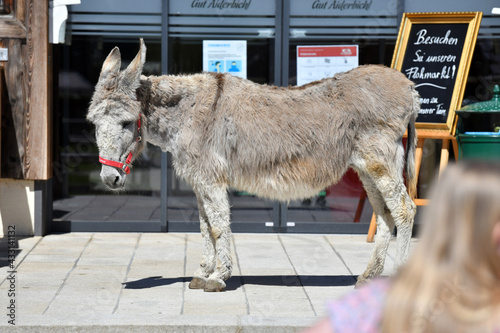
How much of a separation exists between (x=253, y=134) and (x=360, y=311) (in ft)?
14.0

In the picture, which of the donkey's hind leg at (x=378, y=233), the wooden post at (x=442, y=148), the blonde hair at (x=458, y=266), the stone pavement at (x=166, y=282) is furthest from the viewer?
the wooden post at (x=442, y=148)

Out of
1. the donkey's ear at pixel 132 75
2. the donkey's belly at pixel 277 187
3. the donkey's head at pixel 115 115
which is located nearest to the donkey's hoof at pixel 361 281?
the donkey's belly at pixel 277 187

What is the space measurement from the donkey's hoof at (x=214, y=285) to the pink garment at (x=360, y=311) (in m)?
4.21

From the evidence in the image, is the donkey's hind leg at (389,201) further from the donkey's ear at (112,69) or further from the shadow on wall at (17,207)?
the shadow on wall at (17,207)

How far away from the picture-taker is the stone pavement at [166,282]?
512cm

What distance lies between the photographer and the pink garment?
1789 mm

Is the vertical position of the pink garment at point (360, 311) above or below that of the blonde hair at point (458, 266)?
below

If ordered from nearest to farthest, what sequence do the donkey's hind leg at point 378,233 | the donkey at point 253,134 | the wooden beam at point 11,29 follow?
the donkey at point 253,134
the donkey's hind leg at point 378,233
the wooden beam at point 11,29

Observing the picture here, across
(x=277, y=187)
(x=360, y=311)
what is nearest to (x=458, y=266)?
(x=360, y=311)

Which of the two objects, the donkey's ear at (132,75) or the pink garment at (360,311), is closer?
the pink garment at (360,311)

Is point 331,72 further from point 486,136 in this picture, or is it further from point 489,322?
point 489,322

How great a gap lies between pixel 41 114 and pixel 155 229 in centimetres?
194

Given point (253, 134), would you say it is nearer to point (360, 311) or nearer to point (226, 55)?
point (226, 55)

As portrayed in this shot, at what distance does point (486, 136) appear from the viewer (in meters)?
7.77
